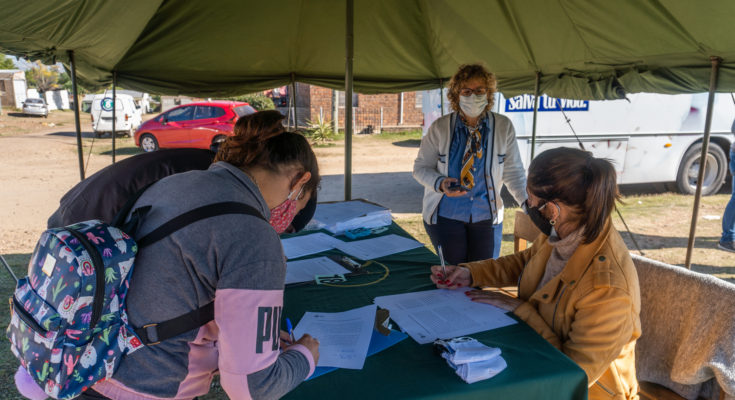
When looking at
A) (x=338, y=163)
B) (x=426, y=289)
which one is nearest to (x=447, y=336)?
(x=426, y=289)

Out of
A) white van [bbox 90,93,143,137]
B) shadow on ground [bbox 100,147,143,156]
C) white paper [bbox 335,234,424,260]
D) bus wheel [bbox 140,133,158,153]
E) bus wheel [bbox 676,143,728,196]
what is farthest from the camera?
white van [bbox 90,93,143,137]

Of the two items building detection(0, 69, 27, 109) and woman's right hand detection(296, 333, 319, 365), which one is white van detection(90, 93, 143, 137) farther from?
building detection(0, 69, 27, 109)

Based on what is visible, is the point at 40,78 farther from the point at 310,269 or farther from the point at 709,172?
the point at 310,269

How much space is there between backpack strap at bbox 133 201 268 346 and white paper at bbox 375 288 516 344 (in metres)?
0.72

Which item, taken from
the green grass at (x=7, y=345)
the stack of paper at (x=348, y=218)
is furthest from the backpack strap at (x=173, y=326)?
the green grass at (x=7, y=345)

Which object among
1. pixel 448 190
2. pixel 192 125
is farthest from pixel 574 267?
pixel 192 125

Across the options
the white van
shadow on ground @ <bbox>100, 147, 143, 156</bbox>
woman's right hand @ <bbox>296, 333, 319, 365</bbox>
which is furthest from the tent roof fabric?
the white van

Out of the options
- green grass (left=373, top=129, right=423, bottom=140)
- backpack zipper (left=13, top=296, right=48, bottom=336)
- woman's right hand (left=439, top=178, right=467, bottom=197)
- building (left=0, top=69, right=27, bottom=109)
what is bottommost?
backpack zipper (left=13, top=296, right=48, bottom=336)

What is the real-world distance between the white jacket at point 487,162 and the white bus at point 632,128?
3657mm

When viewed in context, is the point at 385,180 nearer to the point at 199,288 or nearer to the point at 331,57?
the point at 331,57

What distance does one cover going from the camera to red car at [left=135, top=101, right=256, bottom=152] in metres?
12.0

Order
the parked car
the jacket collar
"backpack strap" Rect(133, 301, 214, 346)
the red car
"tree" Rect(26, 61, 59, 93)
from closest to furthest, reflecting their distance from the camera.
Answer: "backpack strap" Rect(133, 301, 214, 346)
the jacket collar
the red car
the parked car
"tree" Rect(26, 61, 59, 93)

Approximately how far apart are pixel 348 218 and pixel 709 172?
7.88 meters

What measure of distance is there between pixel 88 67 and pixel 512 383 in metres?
4.02
